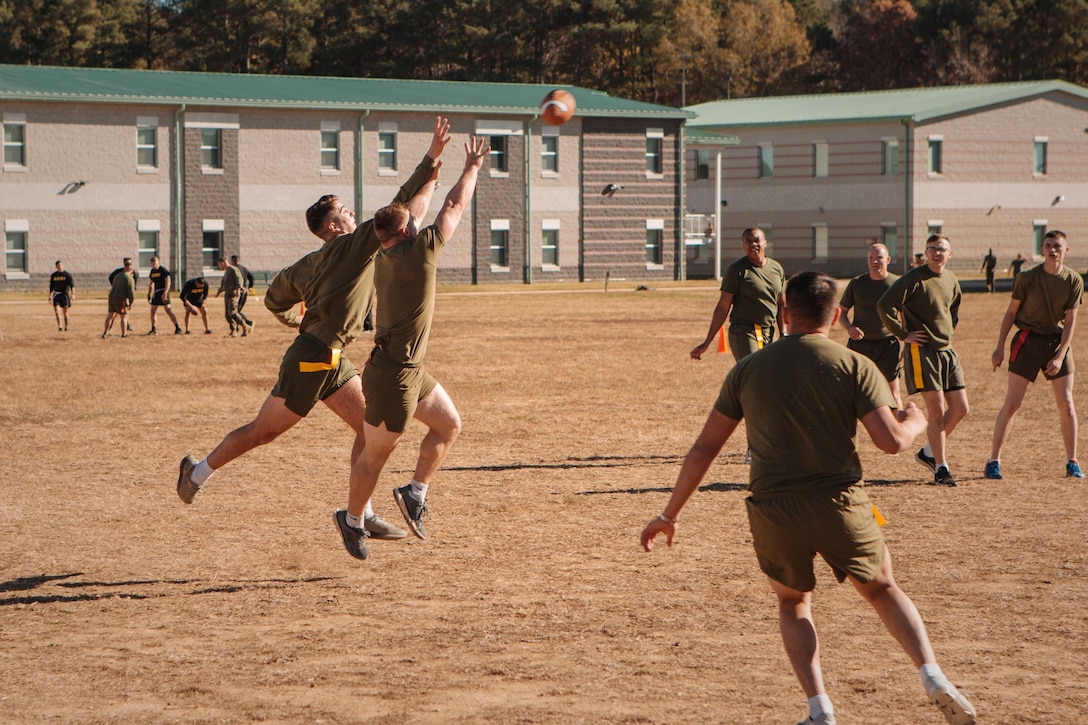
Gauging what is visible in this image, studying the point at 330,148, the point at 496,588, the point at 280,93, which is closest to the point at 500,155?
the point at 330,148

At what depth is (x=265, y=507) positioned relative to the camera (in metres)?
11.0

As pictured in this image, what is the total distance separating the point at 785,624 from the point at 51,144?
48.8m

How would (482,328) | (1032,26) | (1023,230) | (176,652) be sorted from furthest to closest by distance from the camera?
(1032,26) < (1023,230) < (482,328) < (176,652)

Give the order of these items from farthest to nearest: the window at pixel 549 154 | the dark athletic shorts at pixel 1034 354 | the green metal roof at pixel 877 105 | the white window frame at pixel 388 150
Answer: the green metal roof at pixel 877 105
the window at pixel 549 154
the white window frame at pixel 388 150
the dark athletic shorts at pixel 1034 354

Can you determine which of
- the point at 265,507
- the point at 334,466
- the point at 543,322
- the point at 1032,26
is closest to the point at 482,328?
the point at 543,322

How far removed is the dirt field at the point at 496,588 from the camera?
625 cm

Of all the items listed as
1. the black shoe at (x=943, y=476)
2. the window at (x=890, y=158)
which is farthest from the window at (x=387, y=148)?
the black shoe at (x=943, y=476)

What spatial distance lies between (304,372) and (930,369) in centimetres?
561

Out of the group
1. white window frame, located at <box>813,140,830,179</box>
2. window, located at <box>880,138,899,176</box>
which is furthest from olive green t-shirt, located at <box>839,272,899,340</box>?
white window frame, located at <box>813,140,830,179</box>

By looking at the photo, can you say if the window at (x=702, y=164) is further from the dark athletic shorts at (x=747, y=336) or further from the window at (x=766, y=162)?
the dark athletic shorts at (x=747, y=336)

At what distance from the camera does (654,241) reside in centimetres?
6188

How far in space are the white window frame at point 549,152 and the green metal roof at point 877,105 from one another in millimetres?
9927

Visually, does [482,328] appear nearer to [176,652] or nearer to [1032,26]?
[176,652]

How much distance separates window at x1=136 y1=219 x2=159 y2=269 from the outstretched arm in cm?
4509
